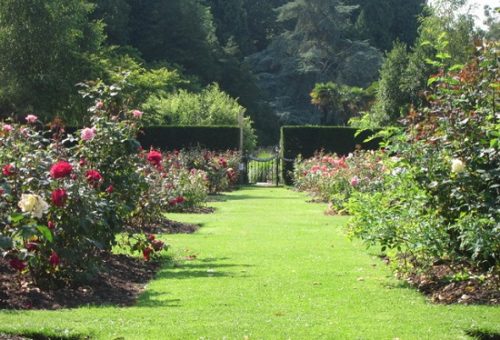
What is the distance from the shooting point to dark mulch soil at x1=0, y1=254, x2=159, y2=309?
23.7ft

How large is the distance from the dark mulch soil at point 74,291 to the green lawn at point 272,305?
22 centimetres

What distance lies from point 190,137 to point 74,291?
22470mm

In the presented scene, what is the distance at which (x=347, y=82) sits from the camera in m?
55.2

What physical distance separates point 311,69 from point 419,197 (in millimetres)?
47811

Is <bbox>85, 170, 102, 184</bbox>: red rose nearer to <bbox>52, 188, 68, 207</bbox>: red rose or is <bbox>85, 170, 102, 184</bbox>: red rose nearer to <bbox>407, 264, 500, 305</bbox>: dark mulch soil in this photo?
<bbox>52, 188, 68, 207</bbox>: red rose

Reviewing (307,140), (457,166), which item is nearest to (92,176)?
(457,166)

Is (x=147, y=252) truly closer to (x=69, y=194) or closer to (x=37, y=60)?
(x=69, y=194)

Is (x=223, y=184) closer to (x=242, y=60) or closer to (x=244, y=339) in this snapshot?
(x=244, y=339)

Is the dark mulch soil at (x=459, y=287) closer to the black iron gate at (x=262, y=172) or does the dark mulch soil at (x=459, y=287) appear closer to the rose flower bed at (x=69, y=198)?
the rose flower bed at (x=69, y=198)

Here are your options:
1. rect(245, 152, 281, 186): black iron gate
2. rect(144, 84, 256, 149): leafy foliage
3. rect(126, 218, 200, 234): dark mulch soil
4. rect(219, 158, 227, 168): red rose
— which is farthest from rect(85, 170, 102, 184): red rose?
rect(144, 84, 256, 149): leafy foliage

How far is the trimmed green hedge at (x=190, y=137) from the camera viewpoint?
97.5 ft

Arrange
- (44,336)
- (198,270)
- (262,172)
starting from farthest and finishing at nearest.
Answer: (262,172)
(198,270)
(44,336)

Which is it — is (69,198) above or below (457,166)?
below

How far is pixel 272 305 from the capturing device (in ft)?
23.8
